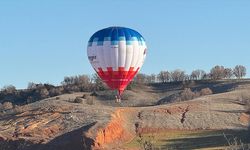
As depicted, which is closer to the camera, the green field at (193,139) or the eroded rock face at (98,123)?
the green field at (193,139)

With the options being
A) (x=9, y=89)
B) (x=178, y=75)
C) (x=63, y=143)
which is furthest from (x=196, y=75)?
(x=63, y=143)

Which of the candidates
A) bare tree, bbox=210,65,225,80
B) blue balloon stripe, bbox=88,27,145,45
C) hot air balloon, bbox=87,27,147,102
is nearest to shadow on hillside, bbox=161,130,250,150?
hot air balloon, bbox=87,27,147,102

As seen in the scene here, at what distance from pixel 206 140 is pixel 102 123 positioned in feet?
30.8

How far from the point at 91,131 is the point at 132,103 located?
42540 millimetres

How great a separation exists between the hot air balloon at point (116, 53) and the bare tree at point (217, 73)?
73573 mm

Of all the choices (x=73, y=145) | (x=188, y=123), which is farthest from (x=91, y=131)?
(x=188, y=123)

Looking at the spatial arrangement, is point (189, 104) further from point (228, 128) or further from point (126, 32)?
point (126, 32)

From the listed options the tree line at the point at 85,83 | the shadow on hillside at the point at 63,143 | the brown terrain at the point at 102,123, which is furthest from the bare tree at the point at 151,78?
the shadow on hillside at the point at 63,143

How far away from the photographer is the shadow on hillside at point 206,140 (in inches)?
1818

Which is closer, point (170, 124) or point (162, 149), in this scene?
point (162, 149)

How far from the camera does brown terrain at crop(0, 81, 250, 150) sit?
49.1 meters

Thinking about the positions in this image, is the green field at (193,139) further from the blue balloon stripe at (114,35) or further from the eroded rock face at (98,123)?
the blue balloon stripe at (114,35)

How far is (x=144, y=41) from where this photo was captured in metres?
48.2

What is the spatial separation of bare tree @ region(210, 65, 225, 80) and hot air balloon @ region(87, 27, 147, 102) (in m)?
73.6
